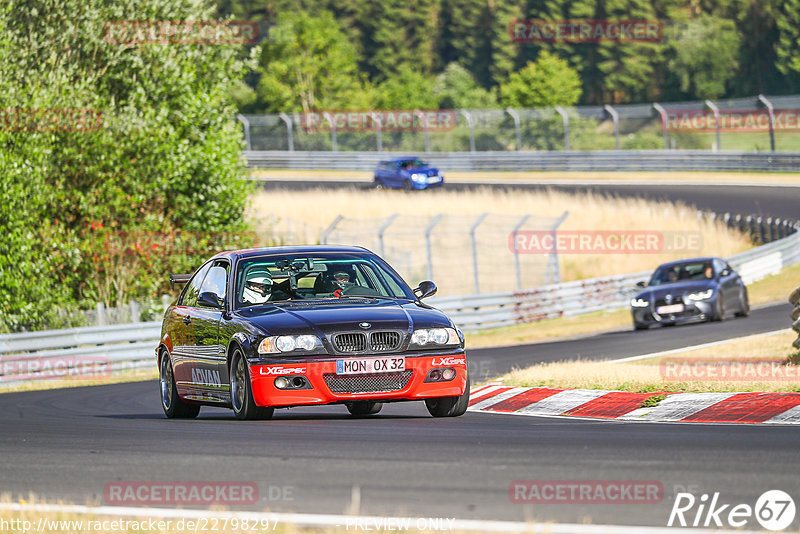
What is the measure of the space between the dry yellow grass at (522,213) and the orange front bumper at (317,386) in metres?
23.4

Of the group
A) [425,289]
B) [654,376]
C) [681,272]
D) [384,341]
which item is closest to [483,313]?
[681,272]

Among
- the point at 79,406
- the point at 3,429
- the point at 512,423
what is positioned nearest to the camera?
the point at 512,423

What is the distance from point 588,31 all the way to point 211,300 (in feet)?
324

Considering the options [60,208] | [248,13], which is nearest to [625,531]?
[60,208]

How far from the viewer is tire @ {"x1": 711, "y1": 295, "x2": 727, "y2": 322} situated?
80.8 feet

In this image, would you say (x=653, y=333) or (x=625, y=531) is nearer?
(x=625, y=531)

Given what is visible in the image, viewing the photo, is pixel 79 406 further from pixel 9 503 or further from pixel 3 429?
pixel 9 503

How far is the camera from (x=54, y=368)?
21.5 m

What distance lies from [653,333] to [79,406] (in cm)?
1267

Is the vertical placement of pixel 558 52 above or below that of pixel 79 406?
above

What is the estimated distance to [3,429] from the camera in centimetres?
1054

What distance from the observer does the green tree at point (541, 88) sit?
88625mm

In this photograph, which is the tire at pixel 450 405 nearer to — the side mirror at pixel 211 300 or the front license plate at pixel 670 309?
the side mirror at pixel 211 300

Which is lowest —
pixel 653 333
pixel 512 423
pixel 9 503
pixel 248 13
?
pixel 653 333
